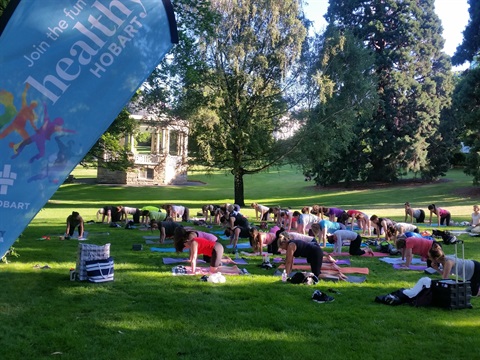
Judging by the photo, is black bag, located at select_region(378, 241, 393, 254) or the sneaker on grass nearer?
the sneaker on grass

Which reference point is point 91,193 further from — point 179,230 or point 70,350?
point 70,350

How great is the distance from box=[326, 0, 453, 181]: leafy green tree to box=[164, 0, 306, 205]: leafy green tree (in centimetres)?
1495

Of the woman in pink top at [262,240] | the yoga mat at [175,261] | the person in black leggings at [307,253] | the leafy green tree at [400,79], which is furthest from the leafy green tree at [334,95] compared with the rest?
the person in black leggings at [307,253]

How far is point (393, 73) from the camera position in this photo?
39.3m

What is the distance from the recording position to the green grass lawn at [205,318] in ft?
19.4

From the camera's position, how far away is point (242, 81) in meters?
26.9

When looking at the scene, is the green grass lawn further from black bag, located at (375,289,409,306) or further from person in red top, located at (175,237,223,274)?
person in red top, located at (175,237,223,274)

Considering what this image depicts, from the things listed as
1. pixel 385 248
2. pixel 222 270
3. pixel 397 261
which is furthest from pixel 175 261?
pixel 385 248

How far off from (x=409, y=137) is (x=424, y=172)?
146 inches

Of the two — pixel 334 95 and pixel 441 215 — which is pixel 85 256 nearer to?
pixel 441 215

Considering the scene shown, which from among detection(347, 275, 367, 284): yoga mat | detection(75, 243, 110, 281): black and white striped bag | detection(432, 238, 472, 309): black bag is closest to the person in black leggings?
detection(347, 275, 367, 284): yoga mat

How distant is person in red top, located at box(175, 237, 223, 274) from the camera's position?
10.3 m

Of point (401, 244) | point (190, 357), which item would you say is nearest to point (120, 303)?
point (190, 357)

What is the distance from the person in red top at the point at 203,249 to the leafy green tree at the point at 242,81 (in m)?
14.5
